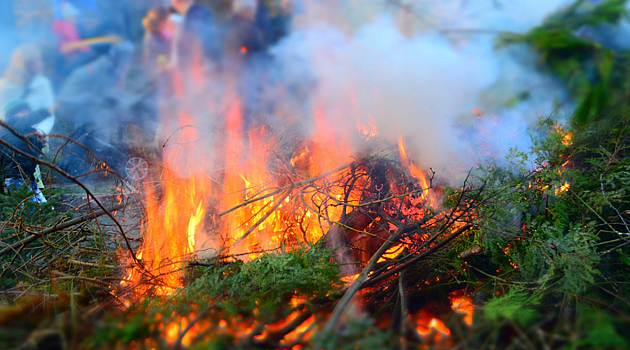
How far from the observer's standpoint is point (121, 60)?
16.8ft

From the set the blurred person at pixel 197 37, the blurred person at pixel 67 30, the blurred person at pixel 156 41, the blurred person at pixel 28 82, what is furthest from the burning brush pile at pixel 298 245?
the blurred person at pixel 28 82

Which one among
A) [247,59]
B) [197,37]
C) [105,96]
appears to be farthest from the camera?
[105,96]

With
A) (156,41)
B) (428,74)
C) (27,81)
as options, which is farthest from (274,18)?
(27,81)

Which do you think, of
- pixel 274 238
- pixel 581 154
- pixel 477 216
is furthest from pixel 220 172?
pixel 581 154

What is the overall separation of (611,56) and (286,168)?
2.05 metres

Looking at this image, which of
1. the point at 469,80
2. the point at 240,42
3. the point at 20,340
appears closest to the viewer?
the point at 20,340

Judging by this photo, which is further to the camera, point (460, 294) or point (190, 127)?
point (190, 127)

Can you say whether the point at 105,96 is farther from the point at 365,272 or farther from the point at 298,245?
the point at 365,272

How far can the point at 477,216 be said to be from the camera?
187 centimetres

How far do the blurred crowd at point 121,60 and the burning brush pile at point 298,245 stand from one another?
66 centimetres

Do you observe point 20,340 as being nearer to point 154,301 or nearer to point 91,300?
point 154,301

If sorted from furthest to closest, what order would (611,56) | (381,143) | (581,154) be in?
(381,143) → (581,154) → (611,56)

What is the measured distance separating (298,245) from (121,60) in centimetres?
444

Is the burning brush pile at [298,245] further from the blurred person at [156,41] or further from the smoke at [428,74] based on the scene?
the blurred person at [156,41]
